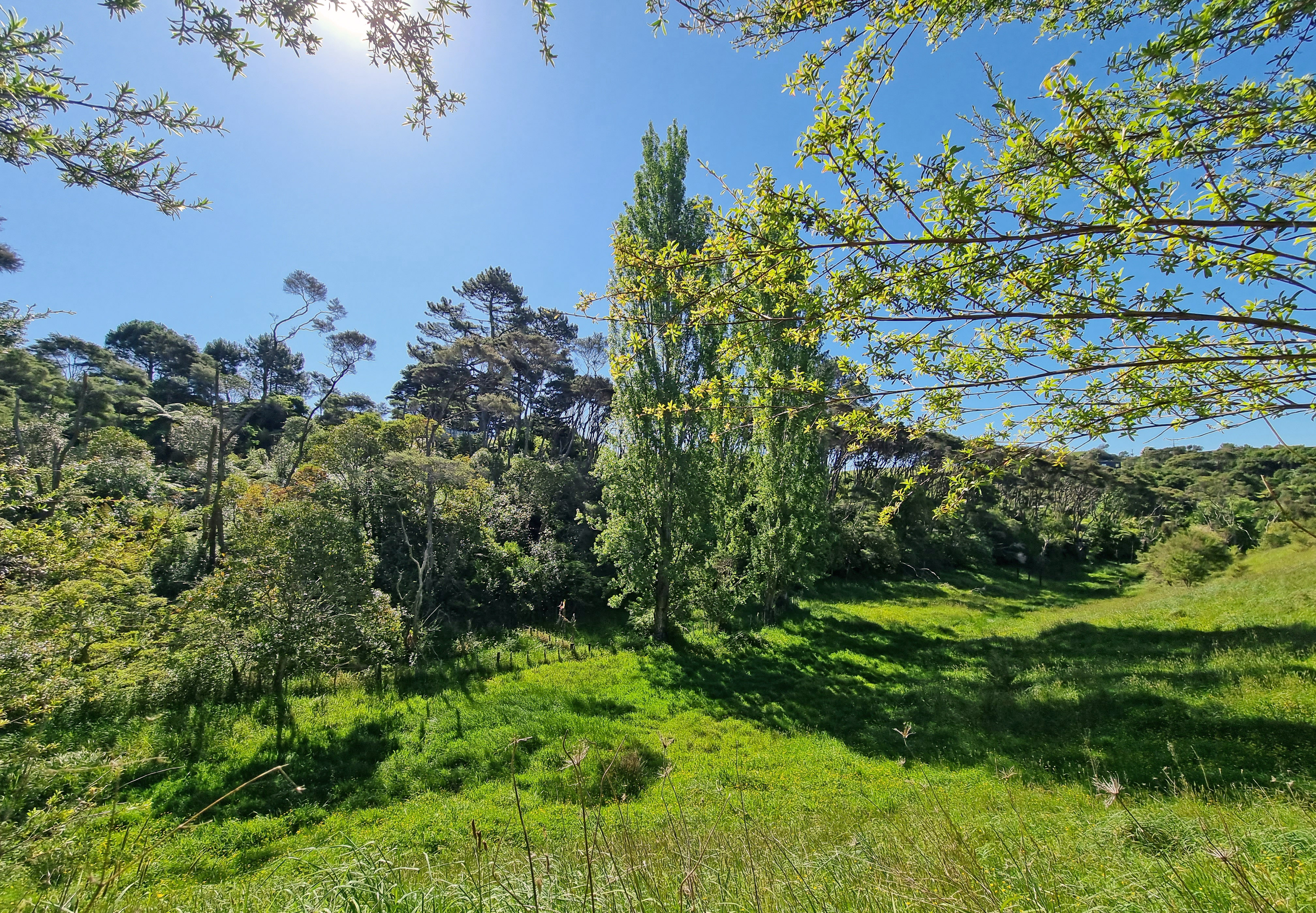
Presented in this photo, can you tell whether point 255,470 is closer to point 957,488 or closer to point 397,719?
point 397,719

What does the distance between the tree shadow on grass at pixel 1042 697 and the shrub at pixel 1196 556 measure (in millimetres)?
16870

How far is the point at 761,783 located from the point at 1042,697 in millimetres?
7890

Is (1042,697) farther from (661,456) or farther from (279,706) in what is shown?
(279,706)

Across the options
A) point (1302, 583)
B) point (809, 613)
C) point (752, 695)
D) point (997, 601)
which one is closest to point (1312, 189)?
point (752, 695)

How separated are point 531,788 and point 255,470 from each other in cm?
3141

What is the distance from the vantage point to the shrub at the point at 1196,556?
1072 inches

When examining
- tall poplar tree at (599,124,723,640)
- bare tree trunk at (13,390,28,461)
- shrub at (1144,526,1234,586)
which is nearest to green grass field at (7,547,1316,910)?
tall poplar tree at (599,124,723,640)

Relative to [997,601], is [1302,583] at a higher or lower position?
higher

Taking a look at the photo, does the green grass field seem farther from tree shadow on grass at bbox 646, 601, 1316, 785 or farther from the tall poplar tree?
the tall poplar tree

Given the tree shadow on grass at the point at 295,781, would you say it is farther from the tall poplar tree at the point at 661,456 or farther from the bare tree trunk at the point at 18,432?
the bare tree trunk at the point at 18,432

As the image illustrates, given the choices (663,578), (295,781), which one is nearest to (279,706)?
(295,781)

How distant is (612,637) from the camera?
1803cm

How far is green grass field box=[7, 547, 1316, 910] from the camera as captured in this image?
108 inches

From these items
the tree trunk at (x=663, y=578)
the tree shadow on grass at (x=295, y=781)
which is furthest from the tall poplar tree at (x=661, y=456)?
the tree shadow on grass at (x=295, y=781)
